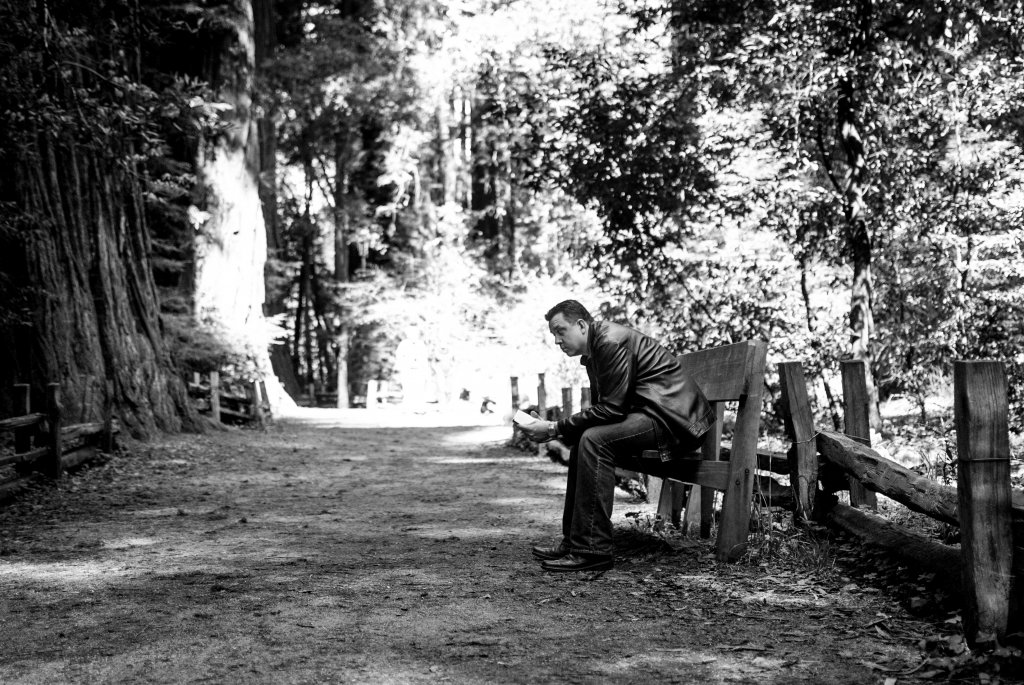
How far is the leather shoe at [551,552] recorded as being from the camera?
20.1 feet

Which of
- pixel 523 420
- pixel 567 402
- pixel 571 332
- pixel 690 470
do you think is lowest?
pixel 690 470

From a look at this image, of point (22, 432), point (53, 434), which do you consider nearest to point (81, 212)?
point (53, 434)

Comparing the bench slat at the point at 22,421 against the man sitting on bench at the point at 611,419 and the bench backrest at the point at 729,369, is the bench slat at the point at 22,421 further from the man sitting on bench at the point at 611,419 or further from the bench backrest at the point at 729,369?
the bench backrest at the point at 729,369

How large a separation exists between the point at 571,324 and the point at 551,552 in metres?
1.41

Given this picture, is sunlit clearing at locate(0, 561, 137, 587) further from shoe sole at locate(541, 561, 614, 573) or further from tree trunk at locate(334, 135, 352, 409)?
tree trunk at locate(334, 135, 352, 409)

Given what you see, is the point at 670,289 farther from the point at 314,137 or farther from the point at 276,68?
the point at 314,137

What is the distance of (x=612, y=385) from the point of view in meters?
5.93

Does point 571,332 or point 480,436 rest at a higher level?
point 571,332

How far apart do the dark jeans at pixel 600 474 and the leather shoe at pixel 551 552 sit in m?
0.20

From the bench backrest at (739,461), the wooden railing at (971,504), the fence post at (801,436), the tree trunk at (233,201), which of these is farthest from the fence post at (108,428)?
the wooden railing at (971,504)

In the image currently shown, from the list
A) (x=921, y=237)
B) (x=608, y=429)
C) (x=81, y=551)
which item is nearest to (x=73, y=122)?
(x=81, y=551)

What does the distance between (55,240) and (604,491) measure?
386 inches

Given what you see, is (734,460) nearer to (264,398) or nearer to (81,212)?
(81,212)

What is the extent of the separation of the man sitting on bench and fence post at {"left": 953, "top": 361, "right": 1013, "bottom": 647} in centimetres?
213
